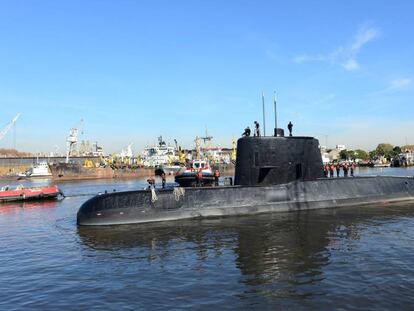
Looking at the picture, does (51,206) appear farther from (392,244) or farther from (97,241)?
(392,244)

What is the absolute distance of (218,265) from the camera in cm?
1316

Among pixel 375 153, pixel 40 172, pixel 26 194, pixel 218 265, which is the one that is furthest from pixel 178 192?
pixel 375 153

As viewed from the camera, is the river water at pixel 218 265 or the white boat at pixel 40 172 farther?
the white boat at pixel 40 172

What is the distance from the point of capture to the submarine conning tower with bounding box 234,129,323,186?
75.4ft

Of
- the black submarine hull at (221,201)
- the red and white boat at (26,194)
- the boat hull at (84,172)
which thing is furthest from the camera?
the boat hull at (84,172)

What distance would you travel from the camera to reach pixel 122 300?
10.2 meters

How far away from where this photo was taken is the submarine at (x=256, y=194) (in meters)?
21.0

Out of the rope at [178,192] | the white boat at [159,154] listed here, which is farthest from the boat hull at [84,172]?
the rope at [178,192]

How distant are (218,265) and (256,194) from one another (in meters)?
10.1

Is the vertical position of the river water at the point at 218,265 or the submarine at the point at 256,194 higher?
the submarine at the point at 256,194

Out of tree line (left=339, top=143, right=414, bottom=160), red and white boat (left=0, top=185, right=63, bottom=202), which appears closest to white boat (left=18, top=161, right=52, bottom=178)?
red and white boat (left=0, top=185, right=63, bottom=202)

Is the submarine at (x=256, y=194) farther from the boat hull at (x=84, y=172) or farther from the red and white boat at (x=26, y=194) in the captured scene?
the boat hull at (x=84, y=172)

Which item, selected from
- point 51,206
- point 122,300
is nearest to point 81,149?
point 51,206

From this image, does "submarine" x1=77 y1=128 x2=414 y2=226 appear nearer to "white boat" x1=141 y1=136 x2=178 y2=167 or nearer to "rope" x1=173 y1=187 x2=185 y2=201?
"rope" x1=173 y1=187 x2=185 y2=201
